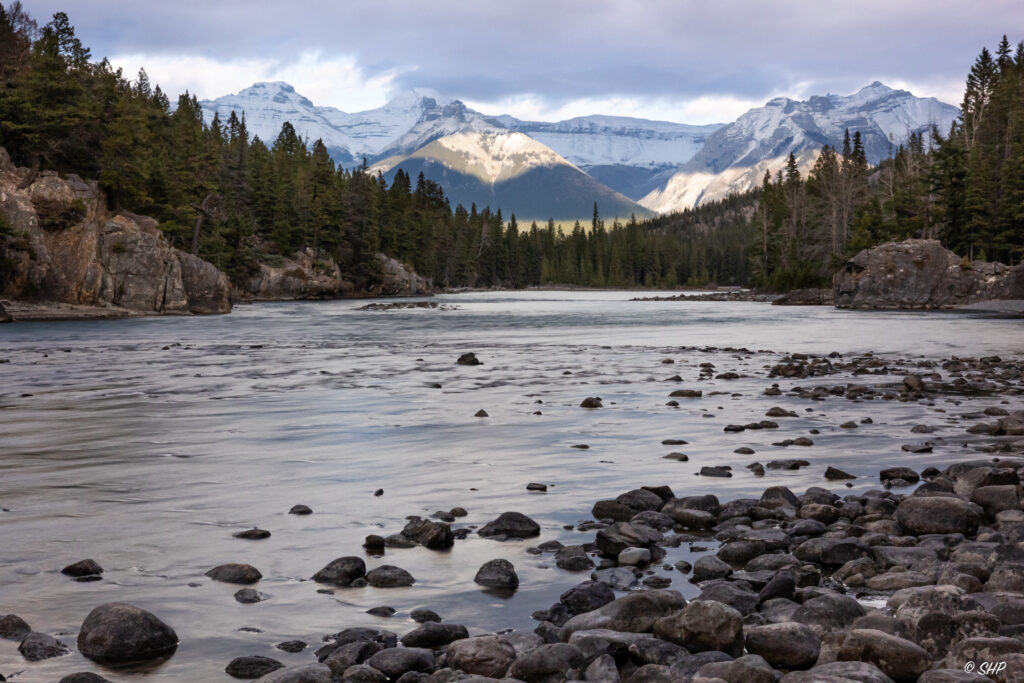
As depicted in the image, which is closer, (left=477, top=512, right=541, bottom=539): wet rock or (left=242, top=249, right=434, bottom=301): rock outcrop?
(left=477, top=512, right=541, bottom=539): wet rock

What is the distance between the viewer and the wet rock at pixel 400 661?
5172mm

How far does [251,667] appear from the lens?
5.34 meters

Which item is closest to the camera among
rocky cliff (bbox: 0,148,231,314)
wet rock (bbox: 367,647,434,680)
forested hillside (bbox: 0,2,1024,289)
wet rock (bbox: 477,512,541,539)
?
wet rock (bbox: 367,647,434,680)

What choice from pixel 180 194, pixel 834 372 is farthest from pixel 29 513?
pixel 180 194

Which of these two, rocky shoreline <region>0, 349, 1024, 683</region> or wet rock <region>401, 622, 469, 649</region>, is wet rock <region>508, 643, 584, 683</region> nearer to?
rocky shoreline <region>0, 349, 1024, 683</region>

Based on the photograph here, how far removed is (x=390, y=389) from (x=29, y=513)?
42.7 feet

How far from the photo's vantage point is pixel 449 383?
23531mm

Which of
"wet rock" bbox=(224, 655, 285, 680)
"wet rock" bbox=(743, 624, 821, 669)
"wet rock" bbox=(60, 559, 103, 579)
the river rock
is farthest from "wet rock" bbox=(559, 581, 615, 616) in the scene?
"wet rock" bbox=(60, 559, 103, 579)

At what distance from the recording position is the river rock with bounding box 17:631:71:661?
5.41m

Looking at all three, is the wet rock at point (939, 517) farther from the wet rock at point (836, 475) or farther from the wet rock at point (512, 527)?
the wet rock at point (512, 527)

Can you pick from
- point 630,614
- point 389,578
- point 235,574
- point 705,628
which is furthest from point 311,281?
point 705,628

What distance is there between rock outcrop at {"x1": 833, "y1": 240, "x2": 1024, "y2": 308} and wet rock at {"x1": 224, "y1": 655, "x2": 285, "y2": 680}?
7924 centimetres

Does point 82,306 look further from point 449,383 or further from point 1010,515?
point 1010,515

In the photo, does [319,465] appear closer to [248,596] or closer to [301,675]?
[248,596]
